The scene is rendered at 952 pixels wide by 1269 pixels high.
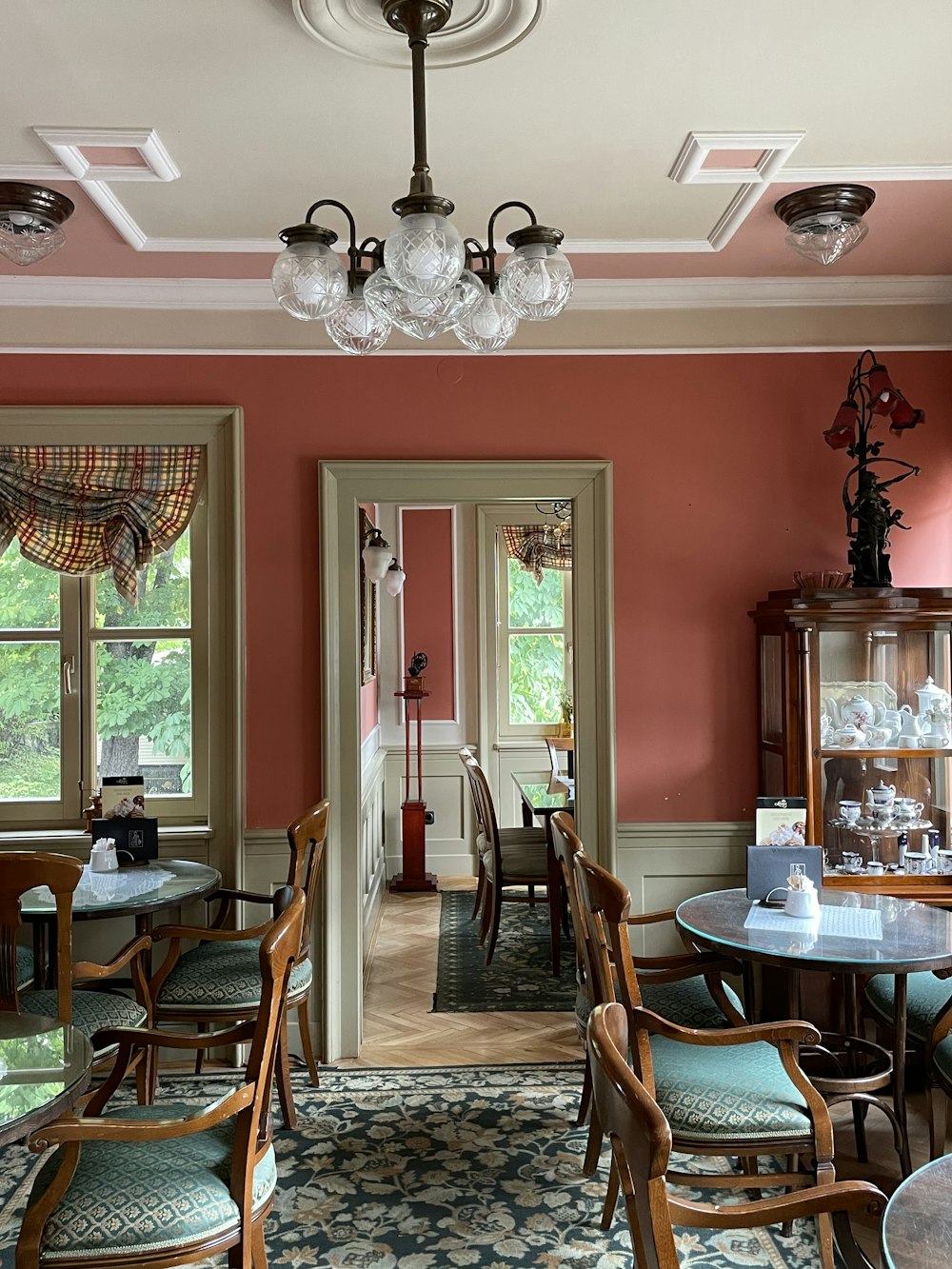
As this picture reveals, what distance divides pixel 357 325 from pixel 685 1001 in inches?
84.3

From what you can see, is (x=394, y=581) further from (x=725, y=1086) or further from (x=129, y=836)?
(x=725, y=1086)

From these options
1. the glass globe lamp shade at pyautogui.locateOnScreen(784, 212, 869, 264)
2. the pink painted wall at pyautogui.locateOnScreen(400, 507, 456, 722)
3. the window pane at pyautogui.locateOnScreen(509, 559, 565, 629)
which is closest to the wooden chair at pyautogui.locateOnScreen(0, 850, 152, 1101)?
the glass globe lamp shade at pyautogui.locateOnScreen(784, 212, 869, 264)

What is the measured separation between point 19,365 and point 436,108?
7.06 ft

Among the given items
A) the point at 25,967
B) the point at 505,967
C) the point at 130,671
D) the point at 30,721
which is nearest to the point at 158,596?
the point at 130,671

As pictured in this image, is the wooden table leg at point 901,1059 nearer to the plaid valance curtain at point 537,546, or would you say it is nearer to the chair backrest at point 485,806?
the chair backrest at point 485,806

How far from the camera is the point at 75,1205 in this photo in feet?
6.72

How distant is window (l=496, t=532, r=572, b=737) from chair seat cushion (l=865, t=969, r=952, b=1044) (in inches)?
158

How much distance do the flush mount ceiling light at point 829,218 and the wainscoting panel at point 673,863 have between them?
210 cm

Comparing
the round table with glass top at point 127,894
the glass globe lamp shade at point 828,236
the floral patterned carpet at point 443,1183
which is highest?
the glass globe lamp shade at point 828,236

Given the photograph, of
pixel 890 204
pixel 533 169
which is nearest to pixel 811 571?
pixel 890 204

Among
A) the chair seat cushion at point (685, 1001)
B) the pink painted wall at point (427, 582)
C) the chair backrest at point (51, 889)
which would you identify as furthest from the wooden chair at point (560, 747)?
the chair backrest at point (51, 889)

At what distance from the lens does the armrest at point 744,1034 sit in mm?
2400

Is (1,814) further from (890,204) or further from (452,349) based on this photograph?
(890,204)

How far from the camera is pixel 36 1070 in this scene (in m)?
2.15
